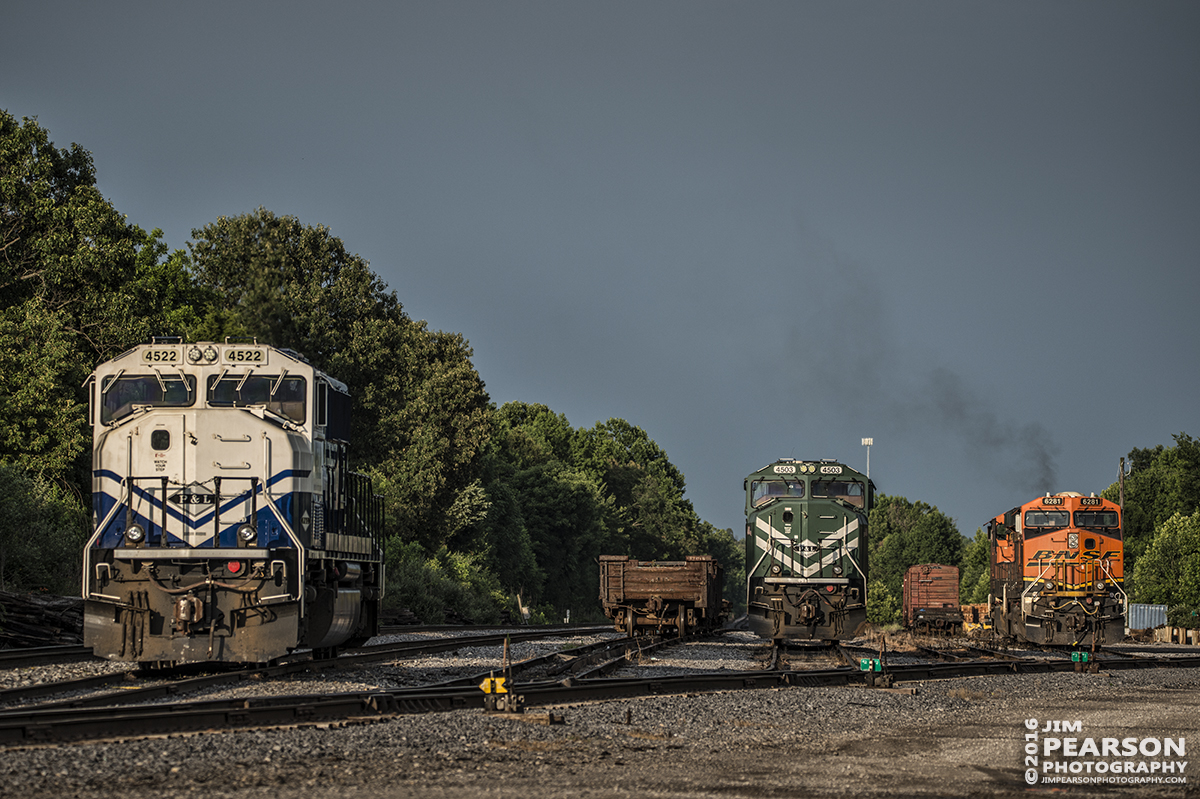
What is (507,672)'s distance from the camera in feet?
40.8

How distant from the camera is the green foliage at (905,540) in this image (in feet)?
378

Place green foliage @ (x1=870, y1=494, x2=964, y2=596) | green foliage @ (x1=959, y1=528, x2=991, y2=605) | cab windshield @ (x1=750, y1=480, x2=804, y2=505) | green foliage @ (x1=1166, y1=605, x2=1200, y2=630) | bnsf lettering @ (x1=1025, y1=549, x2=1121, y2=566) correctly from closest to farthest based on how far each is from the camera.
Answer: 1. cab windshield @ (x1=750, y1=480, x2=804, y2=505)
2. bnsf lettering @ (x1=1025, y1=549, x2=1121, y2=566)
3. green foliage @ (x1=1166, y1=605, x2=1200, y2=630)
4. green foliage @ (x1=959, y1=528, x2=991, y2=605)
5. green foliage @ (x1=870, y1=494, x2=964, y2=596)

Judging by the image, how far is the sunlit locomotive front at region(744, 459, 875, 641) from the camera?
75.5ft

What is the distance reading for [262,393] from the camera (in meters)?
14.9

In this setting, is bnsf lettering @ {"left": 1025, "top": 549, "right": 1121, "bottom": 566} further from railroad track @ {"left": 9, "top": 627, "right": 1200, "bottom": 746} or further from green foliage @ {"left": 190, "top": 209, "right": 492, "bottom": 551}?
green foliage @ {"left": 190, "top": 209, "right": 492, "bottom": 551}

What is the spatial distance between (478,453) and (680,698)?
148ft

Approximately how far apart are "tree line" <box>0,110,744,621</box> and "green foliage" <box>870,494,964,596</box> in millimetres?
58570

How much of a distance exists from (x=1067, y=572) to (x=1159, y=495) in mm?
59373

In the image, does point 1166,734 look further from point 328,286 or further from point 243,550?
point 328,286

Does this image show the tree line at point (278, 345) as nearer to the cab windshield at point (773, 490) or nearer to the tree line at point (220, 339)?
the tree line at point (220, 339)

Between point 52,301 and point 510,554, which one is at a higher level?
point 52,301

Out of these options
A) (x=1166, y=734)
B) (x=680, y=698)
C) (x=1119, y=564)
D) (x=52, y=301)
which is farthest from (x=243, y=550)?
(x=52, y=301)

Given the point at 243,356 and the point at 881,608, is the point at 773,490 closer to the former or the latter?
the point at 243,356

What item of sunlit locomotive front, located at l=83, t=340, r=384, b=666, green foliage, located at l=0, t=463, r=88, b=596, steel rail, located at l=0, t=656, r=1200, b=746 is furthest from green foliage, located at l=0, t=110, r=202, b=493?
steel rail, located at l=0, t=656, r=1200, b=746
